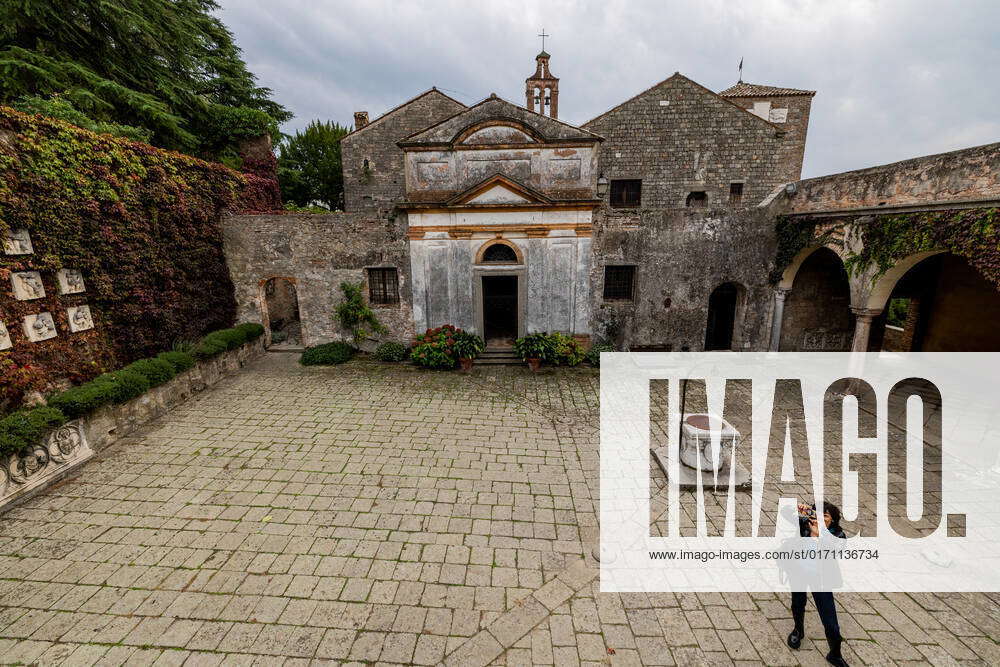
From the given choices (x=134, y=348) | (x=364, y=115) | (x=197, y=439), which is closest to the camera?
(x=197, y=439)

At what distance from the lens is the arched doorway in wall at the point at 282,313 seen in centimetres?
1398

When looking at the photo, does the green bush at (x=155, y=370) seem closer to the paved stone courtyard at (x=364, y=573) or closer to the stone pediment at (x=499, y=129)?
the paved stone courtyard at (x=364, y=573)

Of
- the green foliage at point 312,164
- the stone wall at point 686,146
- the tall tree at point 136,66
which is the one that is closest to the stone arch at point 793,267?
the stone wall at point 686,146

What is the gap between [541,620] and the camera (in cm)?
402

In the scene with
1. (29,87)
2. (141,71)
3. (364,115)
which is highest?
(364,115)

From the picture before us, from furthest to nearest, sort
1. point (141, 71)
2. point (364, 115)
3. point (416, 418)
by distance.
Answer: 1. point (364, 115)
2. point (141, 71)
3. point (416, 418)

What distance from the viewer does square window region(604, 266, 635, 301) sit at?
1220 cm

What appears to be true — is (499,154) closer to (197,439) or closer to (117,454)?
(197,439)

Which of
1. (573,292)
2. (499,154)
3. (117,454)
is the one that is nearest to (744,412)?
(573,292)

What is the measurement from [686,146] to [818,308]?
322 inches

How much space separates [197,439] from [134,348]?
3959 millimetres

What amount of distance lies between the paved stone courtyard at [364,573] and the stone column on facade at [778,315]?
8.23m

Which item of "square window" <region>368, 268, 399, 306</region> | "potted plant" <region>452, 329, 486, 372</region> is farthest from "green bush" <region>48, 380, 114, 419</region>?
"potted plant" <region>452, 329, 486, 372</region>

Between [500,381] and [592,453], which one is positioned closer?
[592,453]
